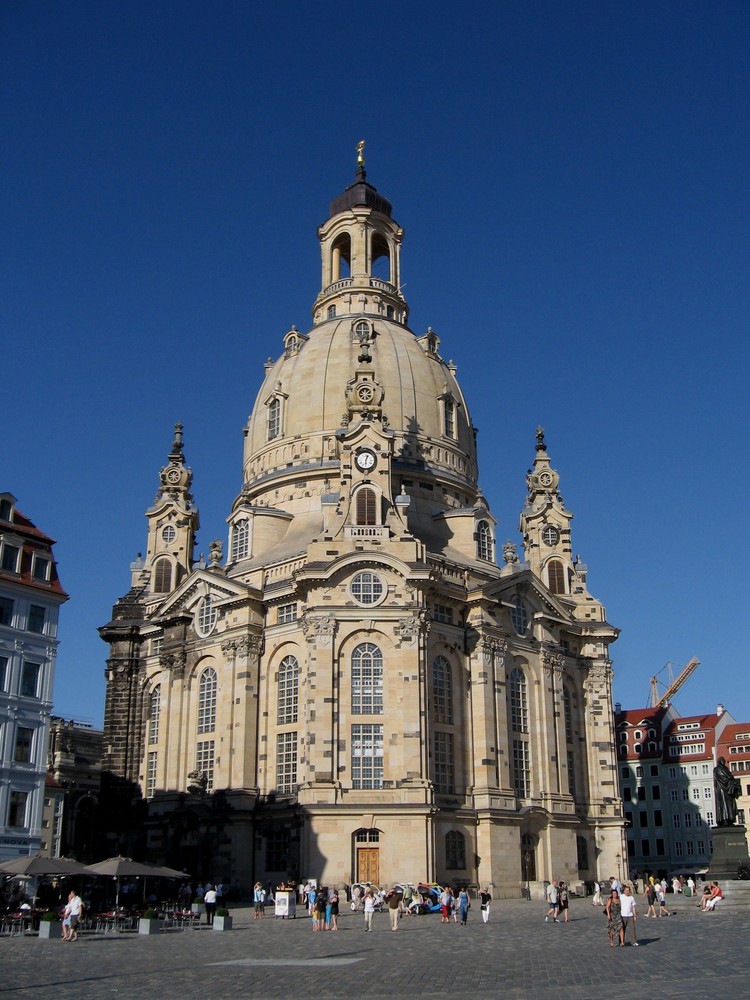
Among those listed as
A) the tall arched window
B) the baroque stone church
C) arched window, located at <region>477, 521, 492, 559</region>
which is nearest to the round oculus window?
the baroque stone church

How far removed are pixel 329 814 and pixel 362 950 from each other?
93.1ft

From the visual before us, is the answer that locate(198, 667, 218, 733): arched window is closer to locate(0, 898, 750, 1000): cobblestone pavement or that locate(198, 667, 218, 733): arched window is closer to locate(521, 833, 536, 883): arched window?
locate(521, 833, 536, 883): arched window

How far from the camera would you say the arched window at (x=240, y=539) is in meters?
81.8

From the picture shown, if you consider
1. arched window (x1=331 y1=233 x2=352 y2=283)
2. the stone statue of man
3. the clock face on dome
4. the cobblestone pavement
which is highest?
arched window (x1=331 y1=233 x2=352 y2=283)

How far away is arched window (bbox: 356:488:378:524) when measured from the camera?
7169 centimetres

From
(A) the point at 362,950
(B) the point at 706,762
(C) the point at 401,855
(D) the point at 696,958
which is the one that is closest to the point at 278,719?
(C) the point at 401,855

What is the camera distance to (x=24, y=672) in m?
55.4

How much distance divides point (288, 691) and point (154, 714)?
15.1 m

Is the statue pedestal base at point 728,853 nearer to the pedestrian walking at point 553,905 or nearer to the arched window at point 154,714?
the pedestrian walking at point 553,905

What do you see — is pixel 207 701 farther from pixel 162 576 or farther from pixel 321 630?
pixel 162 576

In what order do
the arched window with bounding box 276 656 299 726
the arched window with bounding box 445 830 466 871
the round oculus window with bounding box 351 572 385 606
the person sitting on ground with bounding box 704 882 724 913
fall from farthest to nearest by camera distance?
the arched window with bounding box 276 656 299 726 → the round oculus window with bounding box 351 572 385 606 → the arched window with bounding box 445 830 466 871 → the person sitting on ground with bounding box 704 882 724 913

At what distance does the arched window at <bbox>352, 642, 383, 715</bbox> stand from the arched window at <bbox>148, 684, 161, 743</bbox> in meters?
19.4

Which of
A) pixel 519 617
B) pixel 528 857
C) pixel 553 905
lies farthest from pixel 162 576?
pixel 553 905

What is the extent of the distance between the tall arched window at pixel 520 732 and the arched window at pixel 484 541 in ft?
33.6
